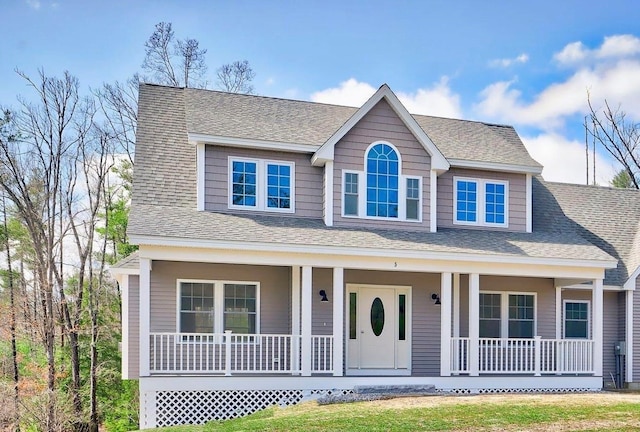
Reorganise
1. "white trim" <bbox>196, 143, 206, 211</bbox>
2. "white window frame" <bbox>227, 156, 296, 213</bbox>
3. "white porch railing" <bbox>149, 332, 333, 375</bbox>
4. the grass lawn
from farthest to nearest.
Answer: "white window frame" <bbox>227, 156, 296, 213</bbox> → "white trim" <bbox>196, 143, 206, 211</bbox> → "white porch railing" <bbox>149, 332, 333, 375</bbox> → the grass lawn

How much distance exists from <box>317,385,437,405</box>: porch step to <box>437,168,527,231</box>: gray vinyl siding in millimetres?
4580

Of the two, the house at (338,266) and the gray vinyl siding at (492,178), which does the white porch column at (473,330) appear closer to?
the house at (338,266)

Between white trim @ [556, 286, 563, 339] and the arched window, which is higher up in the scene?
the arched window

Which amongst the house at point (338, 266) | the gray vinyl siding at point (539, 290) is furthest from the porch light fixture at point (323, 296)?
the gray vinyl siding at point (539, 290)

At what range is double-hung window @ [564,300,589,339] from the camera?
17.8 meters

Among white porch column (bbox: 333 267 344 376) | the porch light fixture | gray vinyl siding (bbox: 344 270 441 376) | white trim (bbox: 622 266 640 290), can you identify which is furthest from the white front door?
white trim (bbox: 622 266 640 290)

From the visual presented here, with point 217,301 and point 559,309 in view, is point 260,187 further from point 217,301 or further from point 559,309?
point 559,309

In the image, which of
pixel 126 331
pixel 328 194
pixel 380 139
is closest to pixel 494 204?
pixel 380 139

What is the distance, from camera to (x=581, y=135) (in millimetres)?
42000

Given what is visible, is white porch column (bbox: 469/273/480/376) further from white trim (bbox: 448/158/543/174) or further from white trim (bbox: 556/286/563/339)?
white trim (bbox: 556/286/563/339)

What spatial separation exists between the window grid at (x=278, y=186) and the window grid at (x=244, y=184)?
1.23 feet

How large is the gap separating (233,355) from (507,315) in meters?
7.42

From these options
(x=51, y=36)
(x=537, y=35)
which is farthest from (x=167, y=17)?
(x=537, y=35)

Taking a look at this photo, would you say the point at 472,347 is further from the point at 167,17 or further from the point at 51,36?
the point at 167,17
